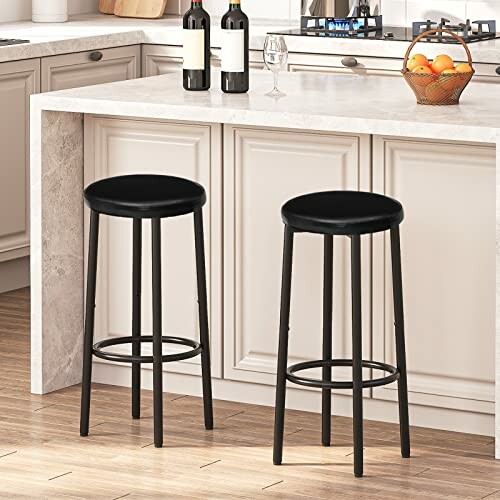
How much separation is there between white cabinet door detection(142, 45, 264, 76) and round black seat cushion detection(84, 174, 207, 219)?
7.39 feet

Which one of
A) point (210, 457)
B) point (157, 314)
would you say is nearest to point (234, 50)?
point (157, 314)

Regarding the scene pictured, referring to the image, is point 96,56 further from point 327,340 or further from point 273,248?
point 327,340

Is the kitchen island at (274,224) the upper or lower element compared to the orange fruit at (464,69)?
lower

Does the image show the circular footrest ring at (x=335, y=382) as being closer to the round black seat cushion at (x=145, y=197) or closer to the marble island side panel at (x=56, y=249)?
the round black seat cushion at (x=145, y=197)

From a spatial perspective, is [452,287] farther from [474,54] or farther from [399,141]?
[474,54]

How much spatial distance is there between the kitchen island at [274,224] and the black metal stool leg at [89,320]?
1.39ft

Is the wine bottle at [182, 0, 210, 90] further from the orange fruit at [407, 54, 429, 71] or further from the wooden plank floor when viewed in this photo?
the wooden plank floor

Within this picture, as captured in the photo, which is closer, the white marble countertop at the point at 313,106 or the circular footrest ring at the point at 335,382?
the circular footrest ring at the point at 335,382

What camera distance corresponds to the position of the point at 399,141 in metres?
3.86

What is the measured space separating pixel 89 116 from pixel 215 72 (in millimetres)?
588

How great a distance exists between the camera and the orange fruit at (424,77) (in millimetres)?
3902

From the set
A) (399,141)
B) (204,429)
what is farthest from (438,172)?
(204,429)

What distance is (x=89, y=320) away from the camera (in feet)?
12.6

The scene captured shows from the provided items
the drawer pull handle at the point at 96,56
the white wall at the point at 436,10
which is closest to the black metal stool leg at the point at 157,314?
the drawer pull handle at the point at 96,56
